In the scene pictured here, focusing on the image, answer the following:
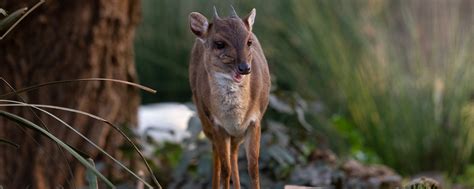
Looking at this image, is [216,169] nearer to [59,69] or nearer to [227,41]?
[227,41]

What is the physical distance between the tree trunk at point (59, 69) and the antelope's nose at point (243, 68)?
9.30ft

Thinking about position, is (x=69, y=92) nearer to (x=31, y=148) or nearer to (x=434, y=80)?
(x=31, y=148)

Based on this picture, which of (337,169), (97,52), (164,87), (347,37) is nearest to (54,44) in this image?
(97,52)

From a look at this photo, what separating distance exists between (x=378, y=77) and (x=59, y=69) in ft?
9.77

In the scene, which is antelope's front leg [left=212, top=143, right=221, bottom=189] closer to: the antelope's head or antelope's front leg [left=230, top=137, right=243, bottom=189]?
antelope's front leg [left=230, top=137, right=243, bottom=189]

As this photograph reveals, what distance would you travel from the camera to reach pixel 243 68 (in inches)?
114

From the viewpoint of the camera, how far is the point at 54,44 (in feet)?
18.8

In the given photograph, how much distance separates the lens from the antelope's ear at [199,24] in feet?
9.69

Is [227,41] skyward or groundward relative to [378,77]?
groundward

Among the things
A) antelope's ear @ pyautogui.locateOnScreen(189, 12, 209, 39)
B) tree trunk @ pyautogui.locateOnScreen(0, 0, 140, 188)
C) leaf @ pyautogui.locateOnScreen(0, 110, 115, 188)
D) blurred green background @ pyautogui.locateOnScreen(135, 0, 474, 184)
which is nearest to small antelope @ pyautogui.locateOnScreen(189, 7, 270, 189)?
antelope's ear @ pyautogui.locateOnScreen(189, 12, 209, 39)

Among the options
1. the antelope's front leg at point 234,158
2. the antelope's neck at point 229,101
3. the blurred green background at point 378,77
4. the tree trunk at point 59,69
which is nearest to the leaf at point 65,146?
the antelope's neck at point 229,101

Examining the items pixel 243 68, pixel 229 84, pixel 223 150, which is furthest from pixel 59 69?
pixel 243 68

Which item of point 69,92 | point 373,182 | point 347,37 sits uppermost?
point 347,37

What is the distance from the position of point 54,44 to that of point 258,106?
2.74m
